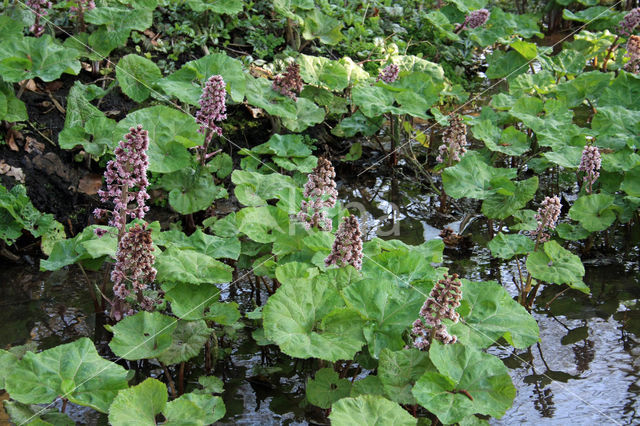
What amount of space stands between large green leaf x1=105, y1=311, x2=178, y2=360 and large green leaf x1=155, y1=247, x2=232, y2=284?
190 millimetres

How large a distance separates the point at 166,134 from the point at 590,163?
8.78ft

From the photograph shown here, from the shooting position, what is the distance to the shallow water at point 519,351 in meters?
2.88

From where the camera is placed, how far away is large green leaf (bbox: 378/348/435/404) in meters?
2.54

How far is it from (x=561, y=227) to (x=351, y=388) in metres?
2.07

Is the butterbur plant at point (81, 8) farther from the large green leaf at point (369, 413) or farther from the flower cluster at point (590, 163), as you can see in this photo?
the large green leaf at point (369, 413)

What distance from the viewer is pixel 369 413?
238 cm

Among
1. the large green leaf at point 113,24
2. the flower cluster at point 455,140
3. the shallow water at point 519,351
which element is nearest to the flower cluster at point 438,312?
the shallow water at point 519,351

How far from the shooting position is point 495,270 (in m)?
3.99

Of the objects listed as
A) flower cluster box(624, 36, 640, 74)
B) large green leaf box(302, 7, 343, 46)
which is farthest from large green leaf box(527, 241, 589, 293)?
large green leaf box(302, 7, 343, 46)

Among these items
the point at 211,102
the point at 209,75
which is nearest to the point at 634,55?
the point at 209,75

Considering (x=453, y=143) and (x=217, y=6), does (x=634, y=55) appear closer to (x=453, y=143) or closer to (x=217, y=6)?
(x=453, y=143)

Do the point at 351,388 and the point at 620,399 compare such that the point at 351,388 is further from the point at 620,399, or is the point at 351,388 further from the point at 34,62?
the point at 34,62

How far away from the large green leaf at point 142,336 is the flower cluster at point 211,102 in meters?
1.54

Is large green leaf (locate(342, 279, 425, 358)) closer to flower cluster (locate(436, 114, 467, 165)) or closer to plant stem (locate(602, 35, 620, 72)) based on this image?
flower cluster (locate(436, 114, 467, 165))
